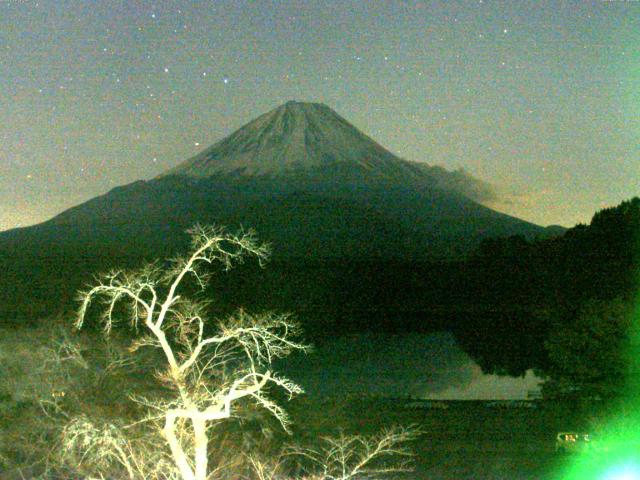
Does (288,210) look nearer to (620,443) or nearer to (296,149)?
(296,149)

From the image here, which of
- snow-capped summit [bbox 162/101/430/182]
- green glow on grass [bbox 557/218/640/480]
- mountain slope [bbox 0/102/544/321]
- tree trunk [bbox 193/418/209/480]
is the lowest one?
green glow on grass [bbox 557/218/640/480]

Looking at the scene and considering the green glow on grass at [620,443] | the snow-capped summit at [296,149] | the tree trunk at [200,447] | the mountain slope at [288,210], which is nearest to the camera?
the tree trunk at [200,447]

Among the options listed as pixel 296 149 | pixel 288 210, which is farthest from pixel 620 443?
pixel 296 149

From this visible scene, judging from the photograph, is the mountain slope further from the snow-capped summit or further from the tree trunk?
the tree trunk

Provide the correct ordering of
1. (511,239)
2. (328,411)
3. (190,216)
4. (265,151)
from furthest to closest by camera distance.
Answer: (265,151), (190,216), (511,239), (328,411)

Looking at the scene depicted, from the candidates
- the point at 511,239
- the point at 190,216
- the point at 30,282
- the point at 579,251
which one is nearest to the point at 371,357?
the point at 579,251

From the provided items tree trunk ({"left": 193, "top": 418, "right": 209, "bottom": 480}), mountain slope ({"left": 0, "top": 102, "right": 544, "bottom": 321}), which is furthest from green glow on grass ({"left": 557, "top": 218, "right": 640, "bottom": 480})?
mountain slope ({"left": 0, "top": 102, "right": 544, "bottom": 321})

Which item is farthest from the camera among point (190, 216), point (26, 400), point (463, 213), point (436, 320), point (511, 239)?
point (463, 213)

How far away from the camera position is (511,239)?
49.3 meters

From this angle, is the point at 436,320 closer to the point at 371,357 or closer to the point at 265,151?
the point at 371,357

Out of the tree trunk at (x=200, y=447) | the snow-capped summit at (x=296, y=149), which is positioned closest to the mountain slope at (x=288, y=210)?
the snow-capped summit at (x=296, y=149)

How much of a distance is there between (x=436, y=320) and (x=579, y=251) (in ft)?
62.5

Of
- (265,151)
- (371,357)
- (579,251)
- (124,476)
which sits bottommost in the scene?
(371,357)

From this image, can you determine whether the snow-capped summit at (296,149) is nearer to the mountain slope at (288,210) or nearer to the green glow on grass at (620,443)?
the mountain slope at (288,210)
